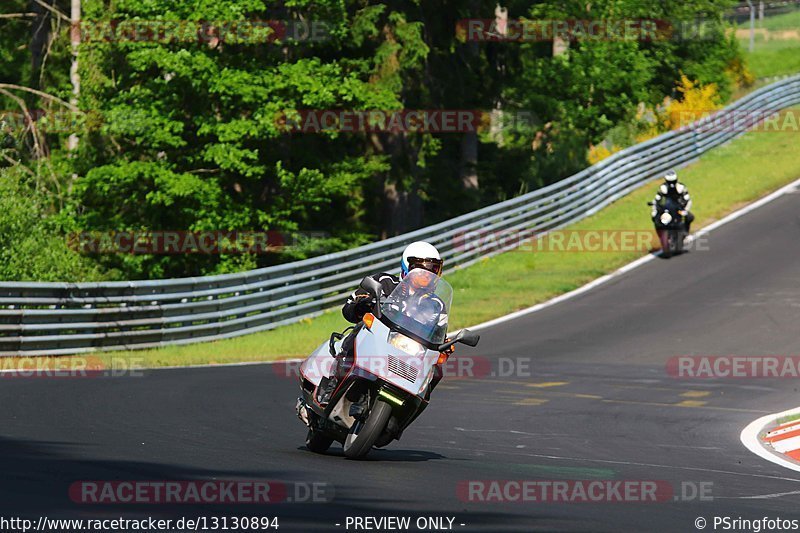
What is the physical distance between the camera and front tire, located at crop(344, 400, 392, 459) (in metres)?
9.63

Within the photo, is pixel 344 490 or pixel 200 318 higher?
pixel 344 490

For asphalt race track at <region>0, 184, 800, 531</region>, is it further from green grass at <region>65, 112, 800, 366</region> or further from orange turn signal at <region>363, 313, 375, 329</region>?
green grass at <region>65, 112, 800, 366</region>

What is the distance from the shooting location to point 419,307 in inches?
388

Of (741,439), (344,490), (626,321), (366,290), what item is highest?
(366,290)

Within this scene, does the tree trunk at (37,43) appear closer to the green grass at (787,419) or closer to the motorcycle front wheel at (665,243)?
the motorcycle front wheel at (665,243)

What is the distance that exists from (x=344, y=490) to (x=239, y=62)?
2604 centimetres

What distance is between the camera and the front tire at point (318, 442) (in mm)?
10383

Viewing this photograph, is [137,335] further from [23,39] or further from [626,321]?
[23,39]

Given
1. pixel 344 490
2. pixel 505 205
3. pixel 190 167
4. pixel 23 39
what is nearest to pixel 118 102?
pixel 190 167

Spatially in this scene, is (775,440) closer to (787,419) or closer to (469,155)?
(787,419)

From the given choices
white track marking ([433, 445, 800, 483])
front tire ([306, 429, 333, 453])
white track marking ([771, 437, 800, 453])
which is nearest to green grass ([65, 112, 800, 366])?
white track marking ([433, 445, 800, 483])

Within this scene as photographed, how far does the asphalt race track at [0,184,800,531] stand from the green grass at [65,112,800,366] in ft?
5.96

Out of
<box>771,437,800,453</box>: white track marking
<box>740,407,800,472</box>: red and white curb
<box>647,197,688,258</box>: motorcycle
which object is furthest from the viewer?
<box>647,197,688,258</box>: motorcycle

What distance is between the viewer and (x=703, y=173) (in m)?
38.5
